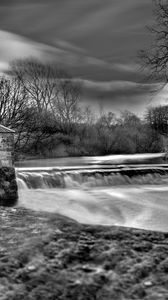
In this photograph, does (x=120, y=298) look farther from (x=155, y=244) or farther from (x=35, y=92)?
(x=35, y=92)

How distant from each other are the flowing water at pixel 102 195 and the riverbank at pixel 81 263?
77.3 inches

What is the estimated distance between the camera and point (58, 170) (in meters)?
13.3

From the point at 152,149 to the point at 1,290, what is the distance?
3294 cm

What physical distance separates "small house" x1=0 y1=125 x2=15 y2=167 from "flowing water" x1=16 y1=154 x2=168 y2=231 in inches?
41.0

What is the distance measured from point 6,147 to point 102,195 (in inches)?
148

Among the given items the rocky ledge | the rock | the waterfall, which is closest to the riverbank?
the rock

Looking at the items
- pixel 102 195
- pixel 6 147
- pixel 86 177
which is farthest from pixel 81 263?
pixel 86 177

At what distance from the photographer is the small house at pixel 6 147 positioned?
24.0 feet

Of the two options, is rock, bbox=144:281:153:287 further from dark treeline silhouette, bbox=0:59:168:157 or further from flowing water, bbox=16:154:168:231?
dark treeline silhouette, bbox=0:59:168:157

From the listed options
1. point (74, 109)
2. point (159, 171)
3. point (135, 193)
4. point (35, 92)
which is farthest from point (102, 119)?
point (135, 193)

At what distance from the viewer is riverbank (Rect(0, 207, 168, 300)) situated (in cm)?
268

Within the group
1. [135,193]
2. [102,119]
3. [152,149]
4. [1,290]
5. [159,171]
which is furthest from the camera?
[102,119]

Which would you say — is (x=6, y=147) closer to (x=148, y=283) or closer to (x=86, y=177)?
(x=148, y=283)

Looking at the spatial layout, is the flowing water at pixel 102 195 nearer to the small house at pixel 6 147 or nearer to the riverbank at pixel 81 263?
the small house at pixel 6 147
